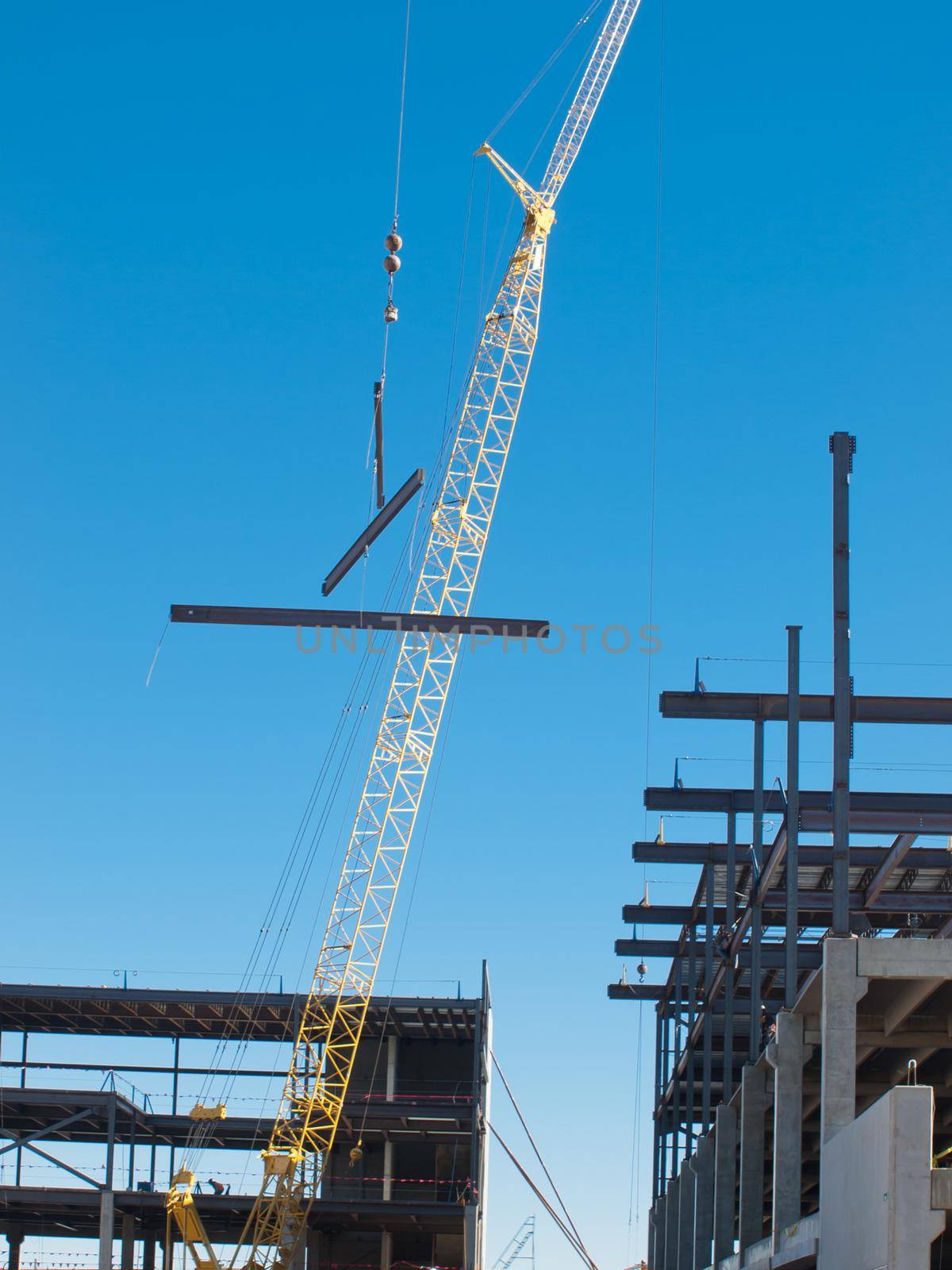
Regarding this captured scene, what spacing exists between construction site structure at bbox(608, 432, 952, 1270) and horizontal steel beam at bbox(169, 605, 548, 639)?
518 centimetres

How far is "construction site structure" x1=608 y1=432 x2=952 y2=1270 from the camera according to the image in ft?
72.6

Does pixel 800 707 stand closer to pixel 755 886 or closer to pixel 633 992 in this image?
pixel 755 886

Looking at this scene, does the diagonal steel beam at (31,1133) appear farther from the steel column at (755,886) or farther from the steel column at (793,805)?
the steel column at (793,805)

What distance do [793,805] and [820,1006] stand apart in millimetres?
4673

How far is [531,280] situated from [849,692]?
4757 centimetres

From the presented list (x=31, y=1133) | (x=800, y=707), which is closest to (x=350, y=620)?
(x=800, y=707)

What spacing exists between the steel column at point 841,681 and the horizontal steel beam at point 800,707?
8.94m

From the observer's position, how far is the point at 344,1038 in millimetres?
71312

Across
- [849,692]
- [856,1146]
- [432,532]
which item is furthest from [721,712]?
[432,532]

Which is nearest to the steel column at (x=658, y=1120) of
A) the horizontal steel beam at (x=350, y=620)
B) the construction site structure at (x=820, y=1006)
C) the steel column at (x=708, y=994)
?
the construction site structure at (x=820, y=1006)

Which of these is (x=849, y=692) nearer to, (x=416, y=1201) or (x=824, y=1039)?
(x=824, y=1039)

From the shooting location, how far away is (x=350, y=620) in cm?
4312

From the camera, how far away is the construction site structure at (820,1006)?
22.1 metres

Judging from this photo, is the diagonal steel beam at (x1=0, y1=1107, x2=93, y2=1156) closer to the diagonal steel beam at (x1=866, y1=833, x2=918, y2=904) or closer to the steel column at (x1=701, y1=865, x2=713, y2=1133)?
the steel column at (x1=701, y1=865, x2=713, y2=1133)
